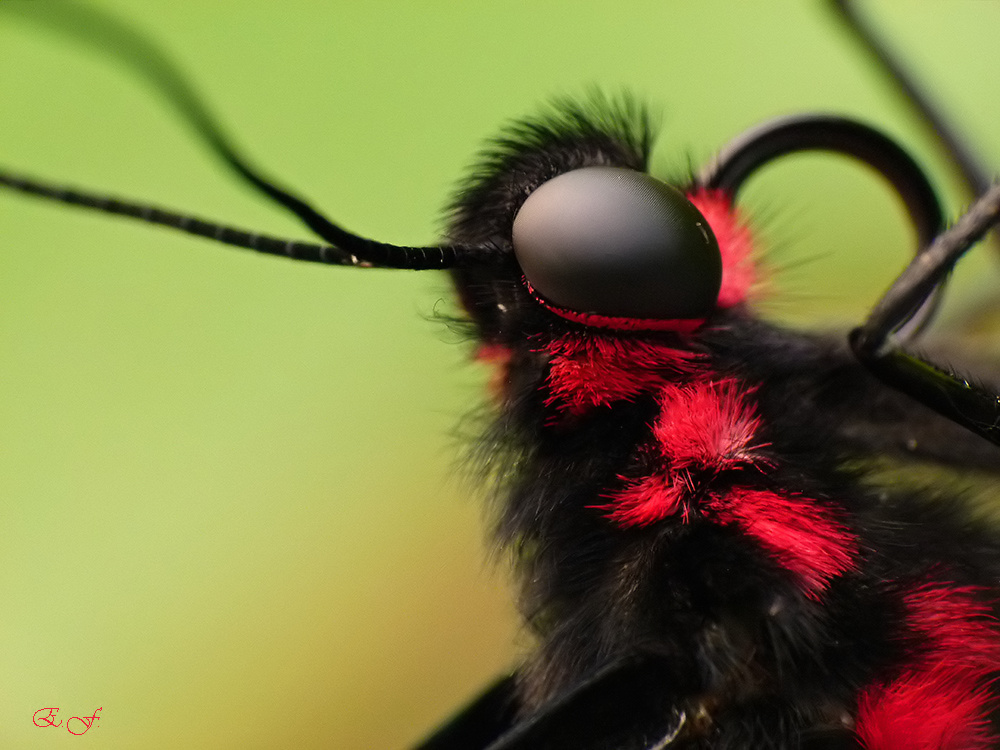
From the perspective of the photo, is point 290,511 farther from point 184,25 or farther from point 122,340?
point 184,25

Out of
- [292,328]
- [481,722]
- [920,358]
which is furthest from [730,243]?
[292,328]

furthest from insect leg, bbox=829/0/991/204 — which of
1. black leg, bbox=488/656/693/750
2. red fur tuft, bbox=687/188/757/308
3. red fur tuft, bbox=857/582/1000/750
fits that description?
black leg, bbox=488/656/693/750

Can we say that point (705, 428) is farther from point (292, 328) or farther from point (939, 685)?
point (292, 328)

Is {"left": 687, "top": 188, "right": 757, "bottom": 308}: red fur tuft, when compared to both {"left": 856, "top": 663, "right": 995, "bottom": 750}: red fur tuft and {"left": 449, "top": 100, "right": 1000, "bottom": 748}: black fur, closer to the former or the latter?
{"left": 449, "top": 100, "right": 1000, "bottom": 748}: black fur

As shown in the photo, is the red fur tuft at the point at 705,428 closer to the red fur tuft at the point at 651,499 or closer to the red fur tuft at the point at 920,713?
the red fur tuft at the point at 651,499

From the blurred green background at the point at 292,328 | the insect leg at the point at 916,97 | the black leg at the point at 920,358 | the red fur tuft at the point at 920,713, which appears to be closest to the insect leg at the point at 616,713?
the red fur tuft at the point at 920,713

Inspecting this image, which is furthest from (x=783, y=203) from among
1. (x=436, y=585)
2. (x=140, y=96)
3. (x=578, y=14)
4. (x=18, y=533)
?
(x=18, y=533)
